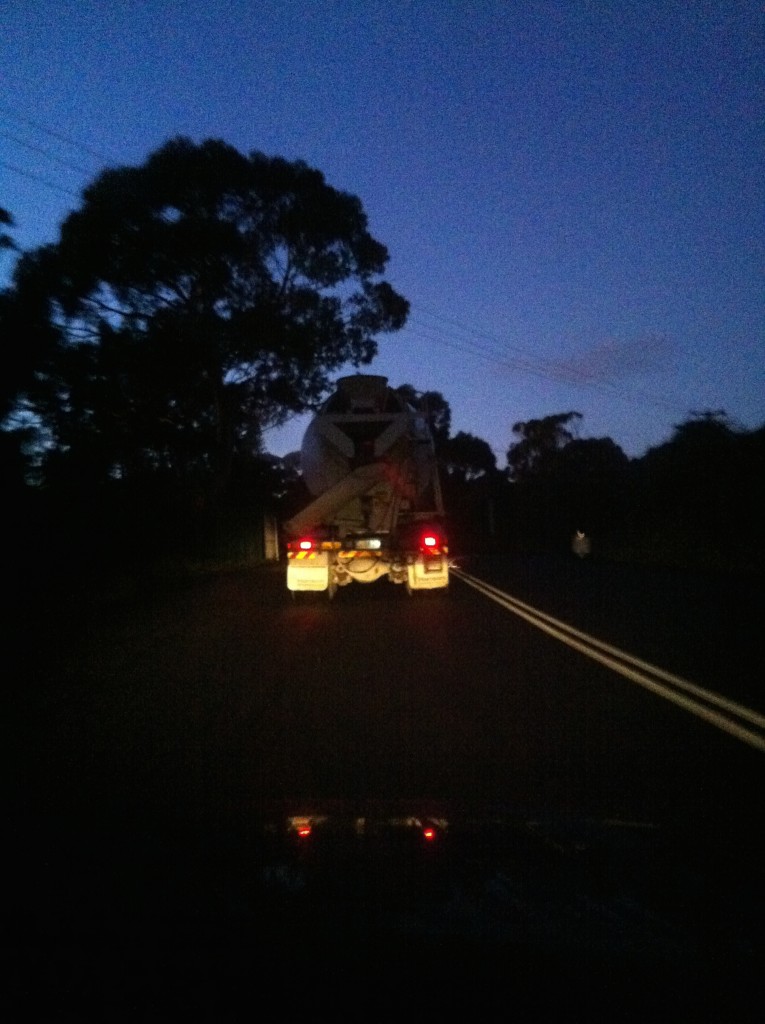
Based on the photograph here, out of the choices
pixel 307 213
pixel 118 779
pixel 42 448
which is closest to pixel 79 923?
pixel 118 779

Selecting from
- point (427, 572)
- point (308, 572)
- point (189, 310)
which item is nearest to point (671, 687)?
point (308, 572)

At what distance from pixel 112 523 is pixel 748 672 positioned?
62.0 ft

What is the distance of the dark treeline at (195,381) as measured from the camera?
70.5 ft

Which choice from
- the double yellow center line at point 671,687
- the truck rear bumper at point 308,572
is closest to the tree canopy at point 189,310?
the truck rear bumper at point 308,572

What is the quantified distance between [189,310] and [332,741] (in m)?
27.1

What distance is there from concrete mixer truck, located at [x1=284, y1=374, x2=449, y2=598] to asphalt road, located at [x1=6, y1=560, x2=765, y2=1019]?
14.5ft

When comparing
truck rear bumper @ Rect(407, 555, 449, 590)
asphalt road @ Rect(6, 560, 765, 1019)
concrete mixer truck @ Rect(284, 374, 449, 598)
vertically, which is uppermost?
concrete mixer truck @ Rect(284, 374, 449, 598)

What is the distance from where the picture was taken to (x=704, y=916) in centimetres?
388

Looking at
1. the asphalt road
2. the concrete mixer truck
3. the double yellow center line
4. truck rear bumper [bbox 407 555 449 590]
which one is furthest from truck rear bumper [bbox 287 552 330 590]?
the double yellow center line

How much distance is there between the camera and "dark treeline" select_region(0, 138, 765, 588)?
846 inches

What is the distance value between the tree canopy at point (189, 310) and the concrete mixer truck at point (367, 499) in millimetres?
4212

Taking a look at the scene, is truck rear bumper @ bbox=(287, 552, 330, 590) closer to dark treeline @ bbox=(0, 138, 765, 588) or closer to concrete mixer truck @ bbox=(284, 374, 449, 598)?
concrete mixer truck @ bbox=(284, 374, 449, 598)

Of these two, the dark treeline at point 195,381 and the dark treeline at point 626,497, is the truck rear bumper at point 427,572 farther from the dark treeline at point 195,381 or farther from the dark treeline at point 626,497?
the dark treeline at point 626,497

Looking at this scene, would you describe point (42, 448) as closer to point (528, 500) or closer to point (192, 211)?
point (192, 211)
